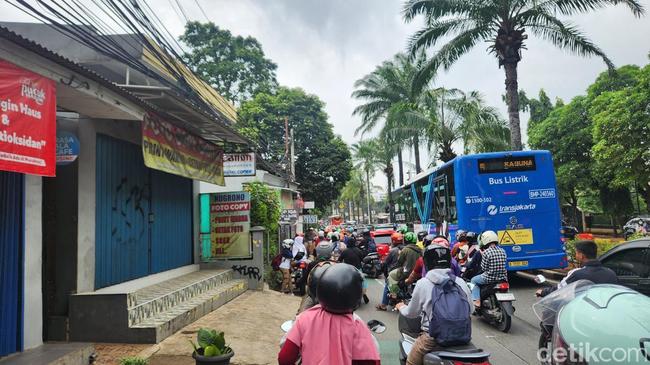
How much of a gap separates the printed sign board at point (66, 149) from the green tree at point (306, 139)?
25.9 metres

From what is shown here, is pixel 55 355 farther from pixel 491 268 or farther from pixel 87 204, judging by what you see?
pixel 491 268

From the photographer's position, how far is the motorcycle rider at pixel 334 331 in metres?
2.61

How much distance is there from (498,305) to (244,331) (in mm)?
4296

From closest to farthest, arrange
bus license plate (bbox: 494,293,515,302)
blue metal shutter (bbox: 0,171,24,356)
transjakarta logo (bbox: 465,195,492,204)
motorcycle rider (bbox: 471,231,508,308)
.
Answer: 1. blue metal shutter (bbox: 0,171,24,356)
2. bus license plate (bbox: 494,293,515,302)
3. motorcycle rider (bbox: 471,231,508,308)
4. transjakarta logo (bbox: 465,195,492,204)

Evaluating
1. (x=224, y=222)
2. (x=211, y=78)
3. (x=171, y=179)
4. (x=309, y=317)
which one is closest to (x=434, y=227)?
(x=224, y=222)

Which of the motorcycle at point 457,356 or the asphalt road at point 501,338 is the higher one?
the motorcycle at point 457,356

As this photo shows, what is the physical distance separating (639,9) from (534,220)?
27.9 ft

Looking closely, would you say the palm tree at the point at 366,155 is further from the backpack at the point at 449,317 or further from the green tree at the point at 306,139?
the backpack at the point at 449,317

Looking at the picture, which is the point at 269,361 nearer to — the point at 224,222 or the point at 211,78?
the point at 224,222

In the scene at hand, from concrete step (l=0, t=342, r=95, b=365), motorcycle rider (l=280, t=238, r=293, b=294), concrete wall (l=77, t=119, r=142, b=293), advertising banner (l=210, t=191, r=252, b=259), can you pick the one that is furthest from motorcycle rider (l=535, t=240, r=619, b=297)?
advertising banner (l=210, t=191, r=252, b=259)

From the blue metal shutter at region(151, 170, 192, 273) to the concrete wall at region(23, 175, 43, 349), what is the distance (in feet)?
12.0

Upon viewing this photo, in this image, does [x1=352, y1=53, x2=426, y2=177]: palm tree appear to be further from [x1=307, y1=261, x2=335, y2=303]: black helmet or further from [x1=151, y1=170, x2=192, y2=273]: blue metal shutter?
[x1=307, y1=261, x2=335, y2=303]: black helmet

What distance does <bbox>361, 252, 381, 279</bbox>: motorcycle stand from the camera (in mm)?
15478

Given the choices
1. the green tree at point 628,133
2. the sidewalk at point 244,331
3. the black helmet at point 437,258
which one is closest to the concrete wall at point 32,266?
the sidewalk at point 244,331
